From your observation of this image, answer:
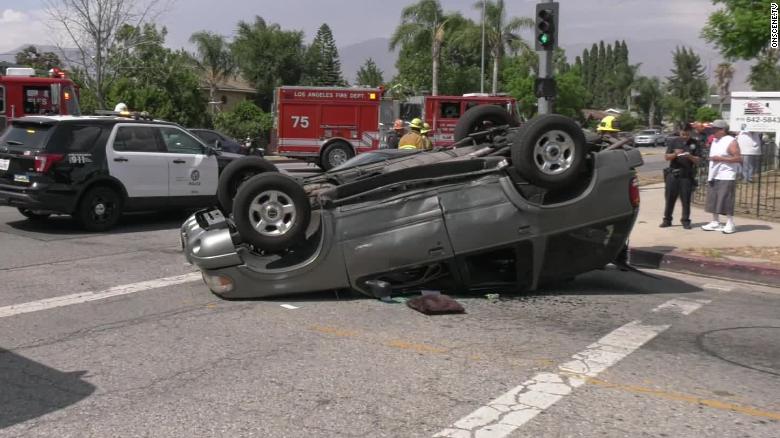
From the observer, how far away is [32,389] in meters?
4.96

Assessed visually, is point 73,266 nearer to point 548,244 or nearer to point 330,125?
point 548,244

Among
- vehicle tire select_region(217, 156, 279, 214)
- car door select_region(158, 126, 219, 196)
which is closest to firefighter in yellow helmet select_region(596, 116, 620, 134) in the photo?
vehicle tire select_region(217, 156, 279, 214)

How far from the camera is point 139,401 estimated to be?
474 cm

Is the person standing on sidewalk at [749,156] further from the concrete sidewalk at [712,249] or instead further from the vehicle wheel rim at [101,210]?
the vehicle wheel rim at [101,210]

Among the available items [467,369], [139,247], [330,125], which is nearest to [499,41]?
[330,125]

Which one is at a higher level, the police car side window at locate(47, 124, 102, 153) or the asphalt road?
the police car side window at locate(47, 124, 102, 153)

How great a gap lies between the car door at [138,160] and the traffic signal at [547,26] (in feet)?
21.0

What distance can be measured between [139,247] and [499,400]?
6996 mm

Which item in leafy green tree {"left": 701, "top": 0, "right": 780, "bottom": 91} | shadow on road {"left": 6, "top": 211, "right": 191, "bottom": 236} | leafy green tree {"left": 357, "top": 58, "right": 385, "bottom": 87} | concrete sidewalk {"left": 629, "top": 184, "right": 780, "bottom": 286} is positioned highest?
leafy green tree {"left": 357, "top": 58, "right": 385, "bottom": 87}

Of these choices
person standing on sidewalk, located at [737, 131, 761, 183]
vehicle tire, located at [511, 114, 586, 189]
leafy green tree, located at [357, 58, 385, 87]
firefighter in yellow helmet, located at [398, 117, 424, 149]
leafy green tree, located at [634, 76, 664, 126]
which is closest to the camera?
vehicle tire, located at [511, 114, 586, 189]

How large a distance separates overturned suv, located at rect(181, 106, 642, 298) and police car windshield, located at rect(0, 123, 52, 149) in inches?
201

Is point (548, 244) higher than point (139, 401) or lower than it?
higher

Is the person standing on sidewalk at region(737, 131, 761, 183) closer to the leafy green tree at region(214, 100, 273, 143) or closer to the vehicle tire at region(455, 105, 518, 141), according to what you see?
the vehicle tire at region(455, 105, 518, 141)

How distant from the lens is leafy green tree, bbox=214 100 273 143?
132ft
